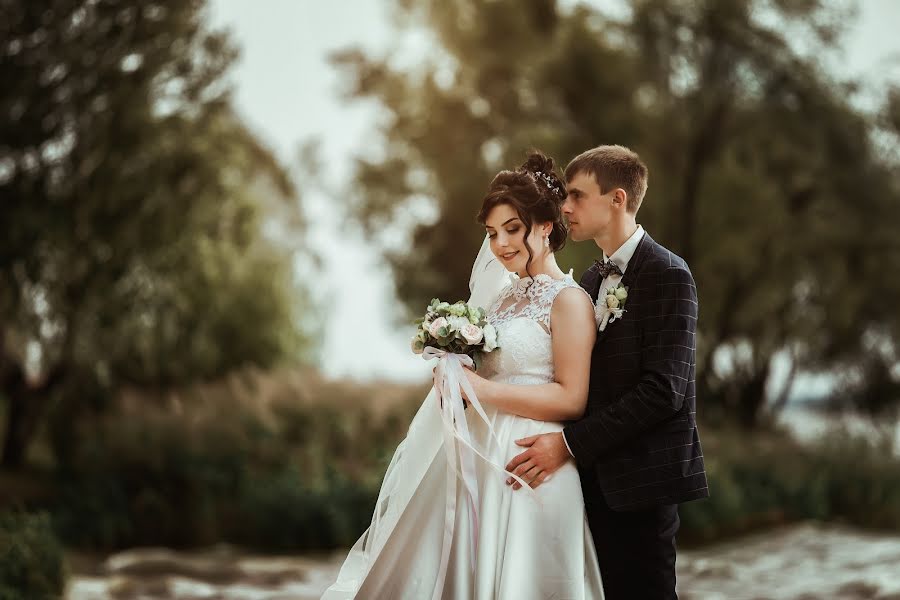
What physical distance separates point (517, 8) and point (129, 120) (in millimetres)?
8392

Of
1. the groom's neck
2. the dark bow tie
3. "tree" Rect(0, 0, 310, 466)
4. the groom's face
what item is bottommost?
the dark bow tie

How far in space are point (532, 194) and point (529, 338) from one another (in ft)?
1.60

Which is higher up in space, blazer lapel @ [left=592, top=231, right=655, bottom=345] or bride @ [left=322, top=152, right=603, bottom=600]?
blazer lapel @ [left=592, top=231, right=655, bottom=345]

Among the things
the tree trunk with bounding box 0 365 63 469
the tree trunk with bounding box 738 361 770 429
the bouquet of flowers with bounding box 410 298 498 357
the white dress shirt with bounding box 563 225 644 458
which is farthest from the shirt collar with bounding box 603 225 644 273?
the tree trunk with bounding box 738 361 770 429

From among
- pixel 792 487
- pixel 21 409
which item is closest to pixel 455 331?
pixel 792 487

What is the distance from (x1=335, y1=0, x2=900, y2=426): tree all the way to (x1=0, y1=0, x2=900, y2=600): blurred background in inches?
1.7

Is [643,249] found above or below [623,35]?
below

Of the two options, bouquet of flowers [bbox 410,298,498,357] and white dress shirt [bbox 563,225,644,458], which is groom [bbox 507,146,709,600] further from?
bouquet of flowers [bbox 410,298,498,357]

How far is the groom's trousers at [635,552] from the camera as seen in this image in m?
3.04

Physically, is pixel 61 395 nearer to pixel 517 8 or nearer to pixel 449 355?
pixel 449 355

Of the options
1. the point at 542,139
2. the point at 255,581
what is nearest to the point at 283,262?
the point at 542,139

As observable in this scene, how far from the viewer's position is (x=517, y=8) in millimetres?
15875

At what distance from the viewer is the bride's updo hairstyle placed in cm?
309

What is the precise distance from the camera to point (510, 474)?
118 inches
